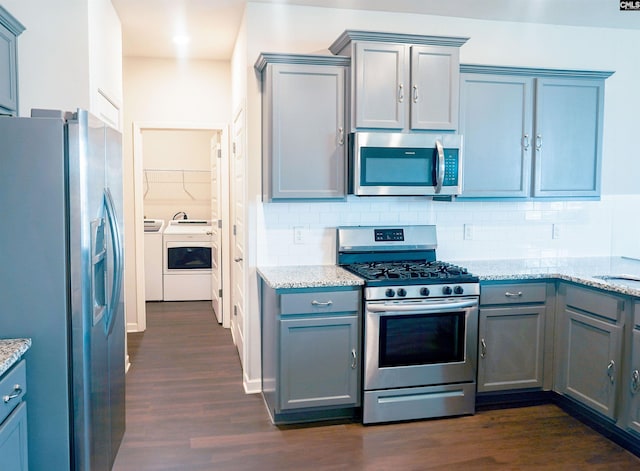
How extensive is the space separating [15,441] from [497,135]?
3.31m

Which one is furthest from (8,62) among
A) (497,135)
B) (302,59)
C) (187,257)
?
(187,257)

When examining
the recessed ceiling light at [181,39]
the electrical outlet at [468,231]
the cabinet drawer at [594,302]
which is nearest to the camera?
the cabinet drawer at [594,302]

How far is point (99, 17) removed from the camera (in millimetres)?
3479

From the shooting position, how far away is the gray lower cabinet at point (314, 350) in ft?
10.7

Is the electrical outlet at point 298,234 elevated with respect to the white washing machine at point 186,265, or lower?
elevated

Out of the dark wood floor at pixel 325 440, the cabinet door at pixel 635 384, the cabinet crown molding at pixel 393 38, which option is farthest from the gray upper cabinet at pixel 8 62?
the cabinet door at pixel 635 384

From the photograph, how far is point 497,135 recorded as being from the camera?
3.86m

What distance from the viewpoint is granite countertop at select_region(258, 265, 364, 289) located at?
10.7 feet

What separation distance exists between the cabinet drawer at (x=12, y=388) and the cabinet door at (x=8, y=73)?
1.48 meters

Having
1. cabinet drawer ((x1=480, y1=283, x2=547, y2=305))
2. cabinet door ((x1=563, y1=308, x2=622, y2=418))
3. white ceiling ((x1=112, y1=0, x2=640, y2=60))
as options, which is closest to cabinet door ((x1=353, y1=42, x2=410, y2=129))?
white ceiling ((x1=112, y1=0, x2=640, y2=60))

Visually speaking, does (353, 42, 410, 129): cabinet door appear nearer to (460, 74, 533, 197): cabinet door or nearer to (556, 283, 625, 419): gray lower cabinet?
(460, 74, 533, 197): cabinet door

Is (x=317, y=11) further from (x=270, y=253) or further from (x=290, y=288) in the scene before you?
(x=290, y=288)

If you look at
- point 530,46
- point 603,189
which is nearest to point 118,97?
point 530,46

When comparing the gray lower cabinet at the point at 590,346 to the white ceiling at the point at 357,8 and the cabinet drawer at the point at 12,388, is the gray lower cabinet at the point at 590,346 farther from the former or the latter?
the cabinet drawer at the point at 12,388
